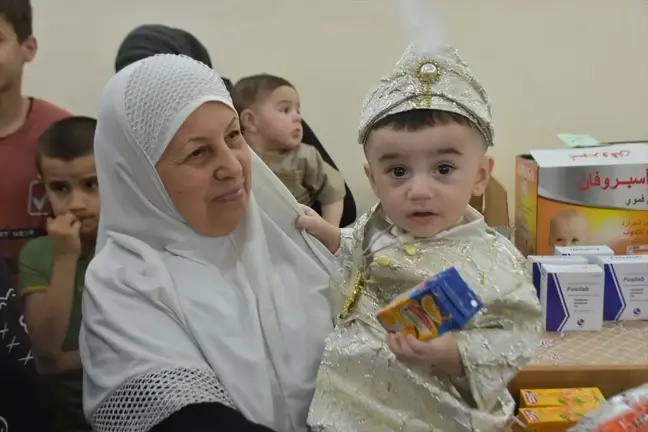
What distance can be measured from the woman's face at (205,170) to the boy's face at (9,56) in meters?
0.54

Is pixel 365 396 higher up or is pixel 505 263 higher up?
pixel 505 263

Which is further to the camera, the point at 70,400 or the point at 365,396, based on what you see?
the point at 70,400

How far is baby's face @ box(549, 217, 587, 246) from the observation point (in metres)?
1.79

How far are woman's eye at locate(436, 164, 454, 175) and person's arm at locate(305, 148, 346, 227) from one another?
3.65ft

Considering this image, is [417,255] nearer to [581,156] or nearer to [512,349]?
[512,349]

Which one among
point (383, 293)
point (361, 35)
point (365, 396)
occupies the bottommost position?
point (365, 396)

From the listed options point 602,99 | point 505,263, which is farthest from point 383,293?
point 602,99

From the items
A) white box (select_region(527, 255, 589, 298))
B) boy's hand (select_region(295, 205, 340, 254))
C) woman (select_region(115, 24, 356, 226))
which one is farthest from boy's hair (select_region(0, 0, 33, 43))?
white box (select_region(527, 255, 589, 298))

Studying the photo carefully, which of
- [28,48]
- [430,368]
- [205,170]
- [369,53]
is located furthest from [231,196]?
[369,53]

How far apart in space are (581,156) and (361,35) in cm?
97

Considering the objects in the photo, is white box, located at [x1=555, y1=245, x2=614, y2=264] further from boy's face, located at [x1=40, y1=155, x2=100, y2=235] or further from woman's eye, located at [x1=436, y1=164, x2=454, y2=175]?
boy's face, located at [x1=40, y1=155, x2=100, y2=235]

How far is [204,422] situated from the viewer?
2.94ft

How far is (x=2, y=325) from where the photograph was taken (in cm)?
95

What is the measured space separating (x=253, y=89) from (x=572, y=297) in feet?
3.65
